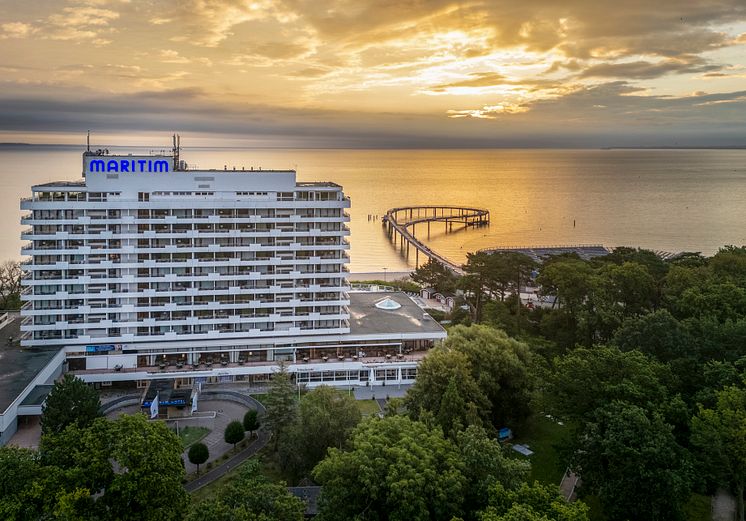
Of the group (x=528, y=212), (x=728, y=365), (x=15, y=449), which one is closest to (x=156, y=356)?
(x=15, y=449)

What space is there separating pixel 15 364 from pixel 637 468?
152ft

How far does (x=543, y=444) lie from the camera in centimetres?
4216

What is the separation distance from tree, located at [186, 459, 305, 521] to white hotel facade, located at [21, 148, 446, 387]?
1094 inches

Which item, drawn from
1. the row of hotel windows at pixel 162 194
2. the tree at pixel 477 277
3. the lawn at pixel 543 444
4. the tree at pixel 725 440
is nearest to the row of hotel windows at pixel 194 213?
the row of hotel windows at pixel 162 194

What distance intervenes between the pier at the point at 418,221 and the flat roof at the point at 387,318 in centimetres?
5409

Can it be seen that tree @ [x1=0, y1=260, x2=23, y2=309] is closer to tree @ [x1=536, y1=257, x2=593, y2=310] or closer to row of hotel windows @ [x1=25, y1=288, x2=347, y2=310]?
row of hotel windows @ [x1=25, y1=288, x2=347, y2=310]

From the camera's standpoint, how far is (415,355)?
56.3 metres

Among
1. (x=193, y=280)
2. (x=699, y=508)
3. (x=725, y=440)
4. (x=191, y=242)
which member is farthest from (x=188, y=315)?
(x=725, y=440)

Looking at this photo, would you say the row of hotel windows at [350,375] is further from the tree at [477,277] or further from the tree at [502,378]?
the tree at [477,277]

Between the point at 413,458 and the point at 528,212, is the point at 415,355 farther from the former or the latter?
the point at 528,212

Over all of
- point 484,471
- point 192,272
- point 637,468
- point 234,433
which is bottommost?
point 234,433

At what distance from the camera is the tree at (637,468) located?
93.4 feet

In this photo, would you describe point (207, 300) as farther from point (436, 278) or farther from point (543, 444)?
point (436, 278)

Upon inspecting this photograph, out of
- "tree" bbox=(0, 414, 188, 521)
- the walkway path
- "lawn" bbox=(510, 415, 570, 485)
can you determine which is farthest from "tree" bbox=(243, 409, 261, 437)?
the walkway path
